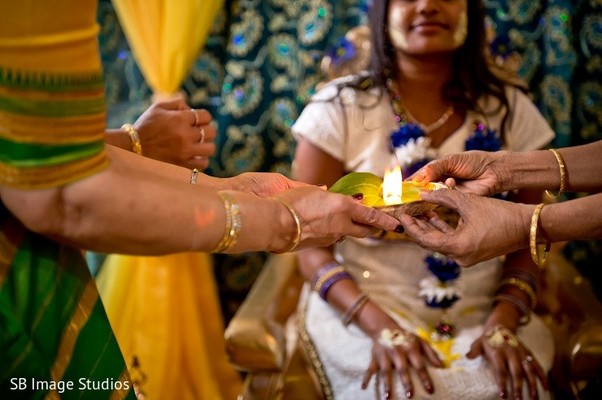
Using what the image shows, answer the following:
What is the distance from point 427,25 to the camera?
211 centimetres

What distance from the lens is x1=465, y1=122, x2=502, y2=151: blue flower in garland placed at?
204cm

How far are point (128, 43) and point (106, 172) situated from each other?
7.23ft

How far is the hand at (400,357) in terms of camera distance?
1.75 metres

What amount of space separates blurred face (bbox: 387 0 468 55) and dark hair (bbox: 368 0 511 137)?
0.17 ft

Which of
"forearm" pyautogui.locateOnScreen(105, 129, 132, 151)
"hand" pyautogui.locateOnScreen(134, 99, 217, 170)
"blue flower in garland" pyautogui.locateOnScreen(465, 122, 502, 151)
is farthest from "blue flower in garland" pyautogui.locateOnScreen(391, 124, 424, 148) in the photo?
"forearm" pyautogui.locateOnScreen(105, 129, 132, 151)

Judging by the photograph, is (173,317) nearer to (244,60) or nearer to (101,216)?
(244,60)

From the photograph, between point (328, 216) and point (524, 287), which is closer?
point (328, 216)

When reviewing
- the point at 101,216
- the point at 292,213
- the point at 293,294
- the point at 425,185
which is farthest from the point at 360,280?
the point at 101,216

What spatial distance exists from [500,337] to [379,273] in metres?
0.40

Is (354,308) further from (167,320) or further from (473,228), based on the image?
(167,320)

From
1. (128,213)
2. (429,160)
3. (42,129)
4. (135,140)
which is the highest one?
(42,129)

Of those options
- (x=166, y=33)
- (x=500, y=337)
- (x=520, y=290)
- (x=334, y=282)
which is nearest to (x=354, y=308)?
(x=334, y=282)

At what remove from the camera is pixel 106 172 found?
99 cm

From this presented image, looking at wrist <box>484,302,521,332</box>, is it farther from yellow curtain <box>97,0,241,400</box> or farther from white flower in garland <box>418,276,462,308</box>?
yellow curtain <box>97,0,241,400</box>
